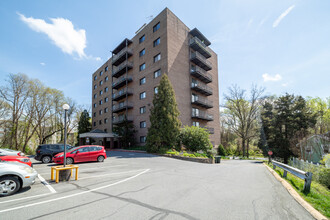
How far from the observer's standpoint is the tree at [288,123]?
95.2 feet

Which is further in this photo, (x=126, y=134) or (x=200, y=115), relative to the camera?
(x=200, y=115)

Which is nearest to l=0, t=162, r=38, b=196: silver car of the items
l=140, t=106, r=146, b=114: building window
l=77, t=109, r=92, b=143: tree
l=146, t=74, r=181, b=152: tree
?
l=146, t=74, r=181, b=152: tree

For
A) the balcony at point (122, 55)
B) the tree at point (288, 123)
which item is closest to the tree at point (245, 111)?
the tree at point (288, 123)

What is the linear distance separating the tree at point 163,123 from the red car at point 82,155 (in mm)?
7368

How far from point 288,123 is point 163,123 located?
24158 mm

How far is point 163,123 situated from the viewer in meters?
20.5

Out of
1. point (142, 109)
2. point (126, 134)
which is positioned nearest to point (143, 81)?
point (142, 109)

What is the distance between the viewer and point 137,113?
28797 millimetres

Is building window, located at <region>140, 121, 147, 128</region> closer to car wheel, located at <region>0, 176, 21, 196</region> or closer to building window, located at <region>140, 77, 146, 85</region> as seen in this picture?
building window, located at <region>140, 77, 146, 85</region>

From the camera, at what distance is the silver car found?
534cm

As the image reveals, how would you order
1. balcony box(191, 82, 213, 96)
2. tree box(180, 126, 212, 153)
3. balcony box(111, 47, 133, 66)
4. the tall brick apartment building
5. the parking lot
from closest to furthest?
the parking lot < tree box(180, 126, 212, 153) < the tall brick apartment building < balcony box(191, 82, 213, 96) < balcony box(111, 47, 133, 66)

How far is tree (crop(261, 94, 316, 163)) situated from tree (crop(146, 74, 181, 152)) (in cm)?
2088

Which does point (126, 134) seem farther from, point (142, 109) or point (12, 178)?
point (12, 178)

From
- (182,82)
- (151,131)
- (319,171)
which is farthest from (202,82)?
(319,171)
